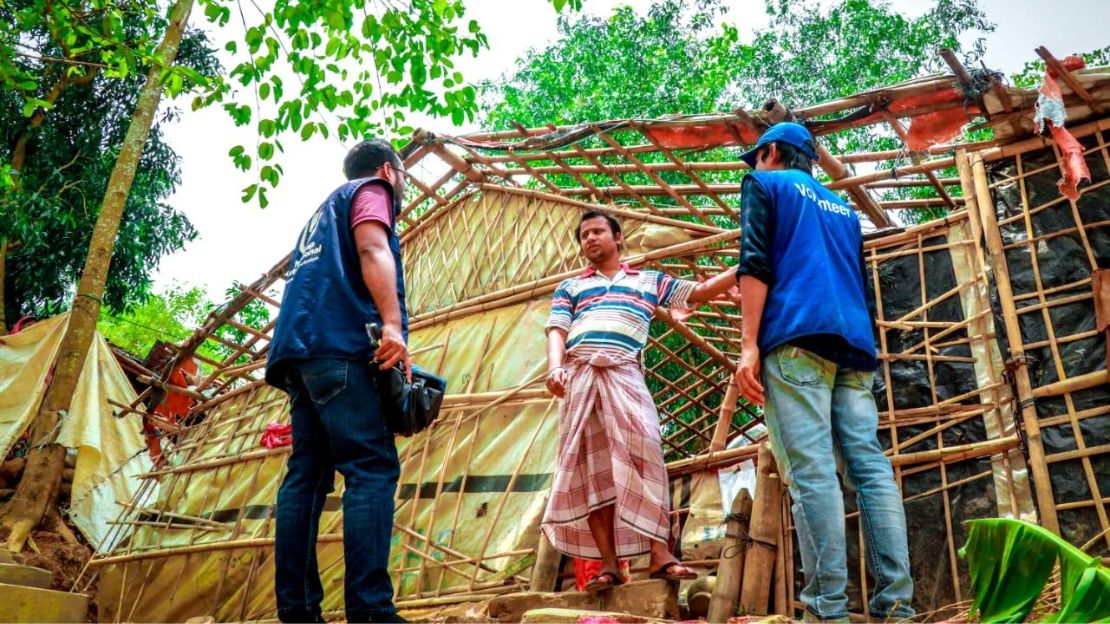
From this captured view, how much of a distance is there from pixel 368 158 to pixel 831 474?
1.72m

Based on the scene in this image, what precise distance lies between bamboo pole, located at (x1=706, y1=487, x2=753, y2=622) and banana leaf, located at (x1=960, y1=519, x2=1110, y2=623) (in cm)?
85

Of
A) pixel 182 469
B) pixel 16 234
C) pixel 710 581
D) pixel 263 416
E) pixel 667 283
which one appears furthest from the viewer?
pixel 16 234

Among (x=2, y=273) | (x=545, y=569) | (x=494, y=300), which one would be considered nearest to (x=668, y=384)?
(x=494, y=300)

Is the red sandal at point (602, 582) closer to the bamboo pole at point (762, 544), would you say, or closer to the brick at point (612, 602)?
the brick at point (612, 602)

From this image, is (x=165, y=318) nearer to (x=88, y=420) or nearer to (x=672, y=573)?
(x=88, y=420)

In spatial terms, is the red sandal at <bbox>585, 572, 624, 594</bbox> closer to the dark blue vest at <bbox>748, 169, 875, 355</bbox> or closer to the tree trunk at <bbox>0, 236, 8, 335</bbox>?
the dark blue vest at <bbox>748, 169, 875, 355</bbox>

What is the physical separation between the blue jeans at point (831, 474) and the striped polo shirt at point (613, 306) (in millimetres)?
942

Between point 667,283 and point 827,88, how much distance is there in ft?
41.2

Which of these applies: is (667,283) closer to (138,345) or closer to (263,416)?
(263,416)

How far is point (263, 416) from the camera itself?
783 cm

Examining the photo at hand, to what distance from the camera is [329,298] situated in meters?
2.63

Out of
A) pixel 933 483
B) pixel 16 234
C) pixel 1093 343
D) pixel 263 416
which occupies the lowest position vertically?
pixel 933 483

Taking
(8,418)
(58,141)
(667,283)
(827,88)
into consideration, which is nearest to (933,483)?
(667,283)

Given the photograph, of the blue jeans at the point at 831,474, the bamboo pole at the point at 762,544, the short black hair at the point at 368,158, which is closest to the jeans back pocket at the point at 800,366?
the blue jeans at the point at 831,474
